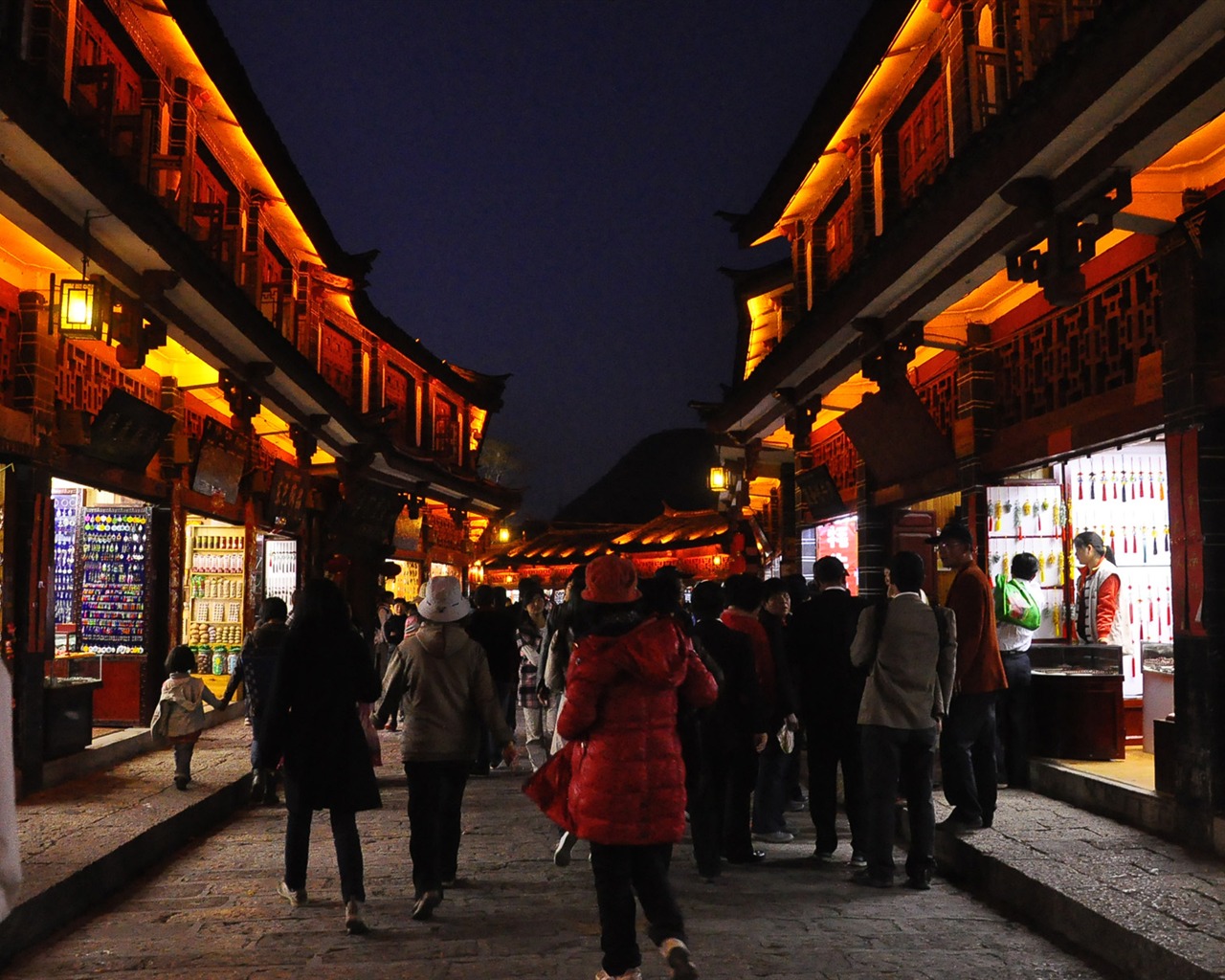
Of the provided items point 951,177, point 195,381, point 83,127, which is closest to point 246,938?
point 83,127

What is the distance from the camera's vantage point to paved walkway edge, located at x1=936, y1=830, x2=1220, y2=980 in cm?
511

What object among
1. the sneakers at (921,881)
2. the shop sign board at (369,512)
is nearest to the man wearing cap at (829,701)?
the sneakers at (921,881)

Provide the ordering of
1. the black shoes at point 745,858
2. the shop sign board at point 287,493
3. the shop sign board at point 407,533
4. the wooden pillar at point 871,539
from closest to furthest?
the black shoes at point 745,858 → the wooden pillar at point 871,539 → the shop sign board at point 287,493 → the shop sign board at point 407,533

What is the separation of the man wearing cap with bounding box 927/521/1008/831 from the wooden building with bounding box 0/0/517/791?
23.8 feet

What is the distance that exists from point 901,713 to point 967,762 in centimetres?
134

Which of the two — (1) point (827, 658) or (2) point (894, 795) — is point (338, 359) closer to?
(1) point (827, 658)

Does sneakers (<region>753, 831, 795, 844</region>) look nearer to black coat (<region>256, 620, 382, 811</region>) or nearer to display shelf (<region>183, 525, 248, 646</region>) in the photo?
black coat (<region>256, 620, 382, 811</region>)

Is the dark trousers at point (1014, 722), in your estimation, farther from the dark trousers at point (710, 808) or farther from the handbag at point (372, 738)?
the handbag at point (372, 738)

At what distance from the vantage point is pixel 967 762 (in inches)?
320

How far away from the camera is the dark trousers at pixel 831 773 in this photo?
315 inches

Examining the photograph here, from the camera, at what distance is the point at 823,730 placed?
27.3 ft

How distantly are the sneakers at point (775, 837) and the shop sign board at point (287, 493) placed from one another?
11544 mm

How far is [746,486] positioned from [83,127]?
48.1 ft

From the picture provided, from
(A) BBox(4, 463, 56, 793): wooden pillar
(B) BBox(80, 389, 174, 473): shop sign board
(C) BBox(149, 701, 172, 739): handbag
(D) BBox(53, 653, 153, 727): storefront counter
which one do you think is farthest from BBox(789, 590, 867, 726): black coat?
(D) BBox(53, 653, 153, 727): storefront counter
